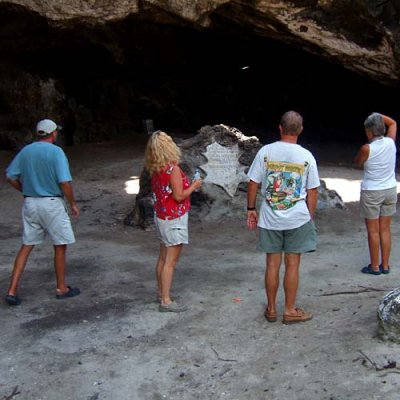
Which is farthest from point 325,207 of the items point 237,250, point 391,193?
point 391,193

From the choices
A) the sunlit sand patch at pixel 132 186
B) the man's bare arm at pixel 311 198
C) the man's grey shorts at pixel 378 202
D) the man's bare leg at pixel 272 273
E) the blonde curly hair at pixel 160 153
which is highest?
the blonde curly hair at pixel 160 153

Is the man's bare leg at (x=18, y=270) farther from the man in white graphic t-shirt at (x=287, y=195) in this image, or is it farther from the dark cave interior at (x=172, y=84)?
the dark cave interior at (x=172, y=84)

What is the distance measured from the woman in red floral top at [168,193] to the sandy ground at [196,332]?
467 mm

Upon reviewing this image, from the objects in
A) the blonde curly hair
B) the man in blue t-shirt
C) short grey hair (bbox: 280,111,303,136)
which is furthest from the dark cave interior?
short grey hair (bbox: 280,111,303,136)

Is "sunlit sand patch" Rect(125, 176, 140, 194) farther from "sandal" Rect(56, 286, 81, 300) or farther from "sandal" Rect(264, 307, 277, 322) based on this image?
"sandal" Rect(264, 307, 277, 322)

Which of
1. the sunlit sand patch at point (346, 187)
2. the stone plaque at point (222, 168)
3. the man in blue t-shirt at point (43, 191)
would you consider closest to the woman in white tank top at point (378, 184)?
the man in blue t-shirt at point (43, 191)

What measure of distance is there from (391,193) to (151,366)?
2640 mm

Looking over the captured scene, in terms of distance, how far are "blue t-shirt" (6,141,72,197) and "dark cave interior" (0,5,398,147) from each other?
879 centimetres

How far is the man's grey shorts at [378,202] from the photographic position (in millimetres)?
5219

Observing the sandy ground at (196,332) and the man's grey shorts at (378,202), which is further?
the man's grey shorts at (378,202)

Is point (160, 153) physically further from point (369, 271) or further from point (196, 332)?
point (369, 271)

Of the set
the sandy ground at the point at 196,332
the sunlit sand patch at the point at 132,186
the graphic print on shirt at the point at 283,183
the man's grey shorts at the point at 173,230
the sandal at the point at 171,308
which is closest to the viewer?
the sandy ground at the point at 196,332

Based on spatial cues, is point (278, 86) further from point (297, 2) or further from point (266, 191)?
point (266, 191)

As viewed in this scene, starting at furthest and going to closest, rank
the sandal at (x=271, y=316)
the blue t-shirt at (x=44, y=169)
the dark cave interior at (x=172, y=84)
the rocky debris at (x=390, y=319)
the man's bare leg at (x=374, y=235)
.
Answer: the dark cave interior at (x=172, y=84) < the man's bare leg at (x=374, y=235) < the blue t-shirt at (x=44, y=169) < the sandal at (x=271, y=316) < the rocky debris at (x=390, y=319)
